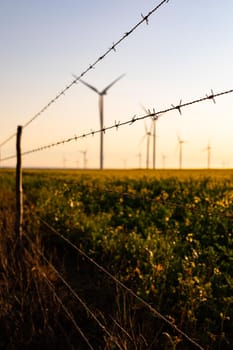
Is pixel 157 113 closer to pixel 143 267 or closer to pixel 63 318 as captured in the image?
pixel 63 318

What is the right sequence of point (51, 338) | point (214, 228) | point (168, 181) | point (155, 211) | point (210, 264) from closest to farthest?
1. point (51, 338)
2. point (210, 264)
3. point (214, 228)
4. point (155, 211)
5. point (168, 181)

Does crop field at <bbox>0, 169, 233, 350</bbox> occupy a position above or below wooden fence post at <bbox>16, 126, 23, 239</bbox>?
below

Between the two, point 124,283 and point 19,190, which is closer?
point 124,283

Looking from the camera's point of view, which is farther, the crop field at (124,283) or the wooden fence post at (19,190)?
the wooden fence post at (19,190)

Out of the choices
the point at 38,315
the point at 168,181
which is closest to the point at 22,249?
the point at 38,315

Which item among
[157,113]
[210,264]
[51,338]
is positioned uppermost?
[157,113]

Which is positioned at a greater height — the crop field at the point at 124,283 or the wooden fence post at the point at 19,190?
the wooden fence post at the point at 19,190

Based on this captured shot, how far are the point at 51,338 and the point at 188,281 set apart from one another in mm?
1527

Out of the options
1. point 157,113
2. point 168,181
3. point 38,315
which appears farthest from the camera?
point 168,181

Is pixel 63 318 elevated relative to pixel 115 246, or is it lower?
lower

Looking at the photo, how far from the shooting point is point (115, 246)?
7.68m

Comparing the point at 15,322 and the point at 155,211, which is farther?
the point at 155,211

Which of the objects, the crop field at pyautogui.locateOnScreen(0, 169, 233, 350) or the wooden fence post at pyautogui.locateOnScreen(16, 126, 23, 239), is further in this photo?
the wooden fence post at pyautogui.locateOnScreen(16, 126, 23, 239)

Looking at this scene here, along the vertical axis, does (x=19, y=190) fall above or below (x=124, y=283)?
above
